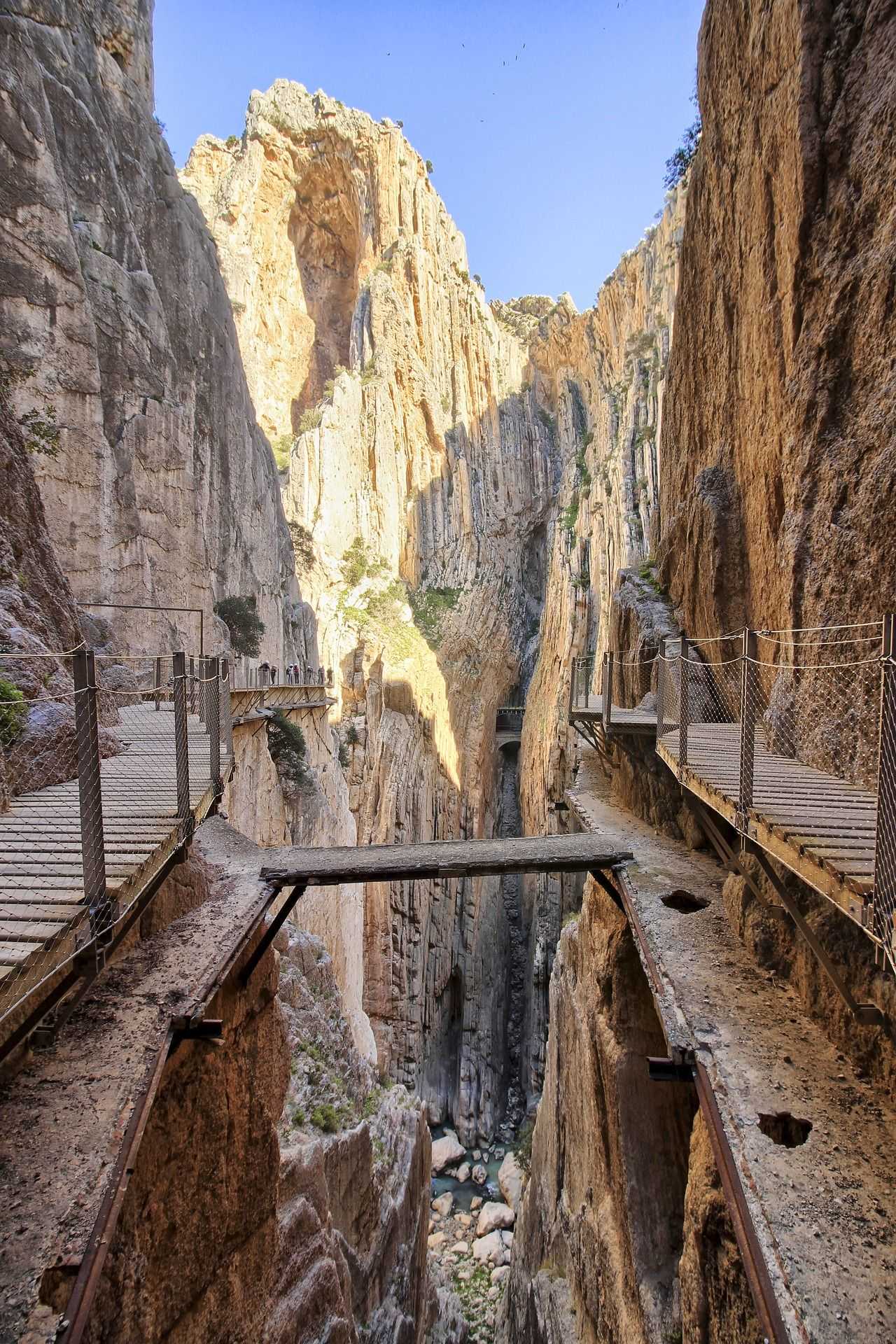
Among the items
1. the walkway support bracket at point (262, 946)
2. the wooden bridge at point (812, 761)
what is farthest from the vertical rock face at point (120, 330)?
the wooden bridge at point (812, 761)

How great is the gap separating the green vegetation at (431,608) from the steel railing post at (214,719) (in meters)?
25.0

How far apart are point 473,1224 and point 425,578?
2747cm

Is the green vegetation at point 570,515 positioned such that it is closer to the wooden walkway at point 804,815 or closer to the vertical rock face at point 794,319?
the vertical rock face at point 794,319

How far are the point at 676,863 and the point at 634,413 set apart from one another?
27.0 m

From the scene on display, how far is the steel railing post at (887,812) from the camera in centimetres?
271

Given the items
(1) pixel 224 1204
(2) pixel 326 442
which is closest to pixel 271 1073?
(1) pixel 224 1204

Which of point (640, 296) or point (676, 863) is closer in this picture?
point (676, 863)

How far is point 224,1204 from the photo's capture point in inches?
199

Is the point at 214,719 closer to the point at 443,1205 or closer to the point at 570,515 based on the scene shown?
the point at 443,1205

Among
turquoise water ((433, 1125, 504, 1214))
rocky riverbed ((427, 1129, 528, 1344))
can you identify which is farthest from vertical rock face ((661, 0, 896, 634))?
turquoise water ((433, 1125, 504, 1214))

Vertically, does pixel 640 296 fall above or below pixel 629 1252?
above

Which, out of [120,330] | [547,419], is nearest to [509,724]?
[547,419]

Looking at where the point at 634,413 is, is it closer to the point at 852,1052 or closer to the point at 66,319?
the point at 66,319

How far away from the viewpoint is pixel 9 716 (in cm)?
574
